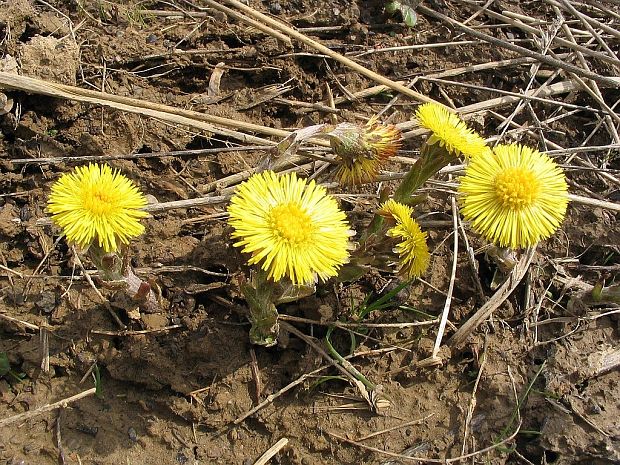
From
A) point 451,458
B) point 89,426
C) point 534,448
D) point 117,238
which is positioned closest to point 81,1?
point 117,238

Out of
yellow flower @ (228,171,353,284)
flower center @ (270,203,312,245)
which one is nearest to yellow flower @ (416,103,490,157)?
yellow flower @ (228,171,353,284)

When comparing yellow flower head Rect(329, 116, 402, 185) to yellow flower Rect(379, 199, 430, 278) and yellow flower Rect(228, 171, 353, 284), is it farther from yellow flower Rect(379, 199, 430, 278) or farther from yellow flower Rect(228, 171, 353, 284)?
yellow flower Rect(228, 171, 353, 284)

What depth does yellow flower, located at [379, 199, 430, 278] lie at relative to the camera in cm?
171

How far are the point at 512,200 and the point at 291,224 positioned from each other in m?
0.67

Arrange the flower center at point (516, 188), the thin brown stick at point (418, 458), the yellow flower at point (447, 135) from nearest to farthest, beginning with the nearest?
the flower center at point (516, 188)
the yellow flower at point (447, 135)
the thin brown stick at point (418, 458)

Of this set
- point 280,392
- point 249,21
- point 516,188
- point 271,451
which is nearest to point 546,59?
point 516,188

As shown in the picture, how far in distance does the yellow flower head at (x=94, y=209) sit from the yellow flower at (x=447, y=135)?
3.05 ft

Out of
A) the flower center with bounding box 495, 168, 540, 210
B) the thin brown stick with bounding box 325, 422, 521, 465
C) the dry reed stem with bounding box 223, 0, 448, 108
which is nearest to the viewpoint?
the flower center with bounding box 495, 168, 540, 210

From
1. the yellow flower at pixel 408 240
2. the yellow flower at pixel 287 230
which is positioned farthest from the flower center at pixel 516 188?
the yellow flower at pixel 287 230

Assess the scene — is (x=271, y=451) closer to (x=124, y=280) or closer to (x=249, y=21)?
(x=124, y=280)

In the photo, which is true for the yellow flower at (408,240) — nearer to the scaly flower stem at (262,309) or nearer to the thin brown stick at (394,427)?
the scaly flower stem at (262,309)

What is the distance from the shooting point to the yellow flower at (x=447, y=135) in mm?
1733

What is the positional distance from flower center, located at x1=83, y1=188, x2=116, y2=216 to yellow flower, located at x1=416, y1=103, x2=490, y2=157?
0.97m

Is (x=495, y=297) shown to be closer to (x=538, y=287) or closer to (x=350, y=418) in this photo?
(x=538, y=287)
